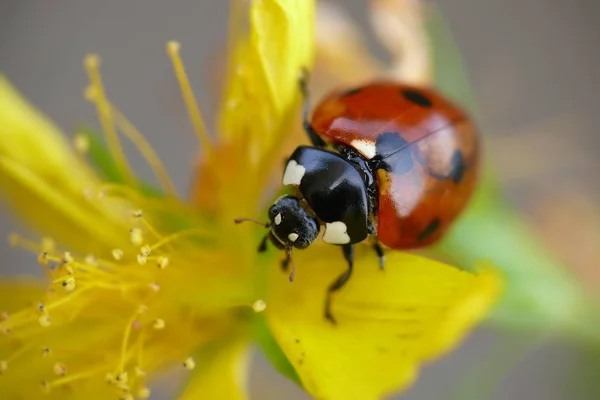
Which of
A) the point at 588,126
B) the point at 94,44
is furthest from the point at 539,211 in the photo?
the point at 94,44

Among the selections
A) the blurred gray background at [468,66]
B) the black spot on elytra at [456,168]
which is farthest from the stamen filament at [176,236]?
the blurred gray background at [468,66]

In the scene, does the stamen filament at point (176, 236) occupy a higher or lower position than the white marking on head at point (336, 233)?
lower

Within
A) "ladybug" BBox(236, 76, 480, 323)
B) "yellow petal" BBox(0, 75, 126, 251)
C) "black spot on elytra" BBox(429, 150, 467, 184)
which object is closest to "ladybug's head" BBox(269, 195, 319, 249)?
"ladybug" BBox(236, 76, 480, 323)

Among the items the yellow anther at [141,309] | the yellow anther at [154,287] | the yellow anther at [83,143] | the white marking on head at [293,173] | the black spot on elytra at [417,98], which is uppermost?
the black spot on elytra at [417,98]

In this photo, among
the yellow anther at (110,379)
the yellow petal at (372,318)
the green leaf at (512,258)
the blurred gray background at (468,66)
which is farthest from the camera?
the blurred gray background at (468,66)

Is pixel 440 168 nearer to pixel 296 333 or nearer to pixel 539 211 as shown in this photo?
pixel 296 333

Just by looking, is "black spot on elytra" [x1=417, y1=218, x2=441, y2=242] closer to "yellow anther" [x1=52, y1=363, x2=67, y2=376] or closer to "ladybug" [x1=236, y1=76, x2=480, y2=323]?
"ladybug" [x1=236, y1=76, x2=480, y2=323]

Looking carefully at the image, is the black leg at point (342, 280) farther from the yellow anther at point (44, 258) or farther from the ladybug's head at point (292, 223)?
the yellow anther at point (44, 258)
